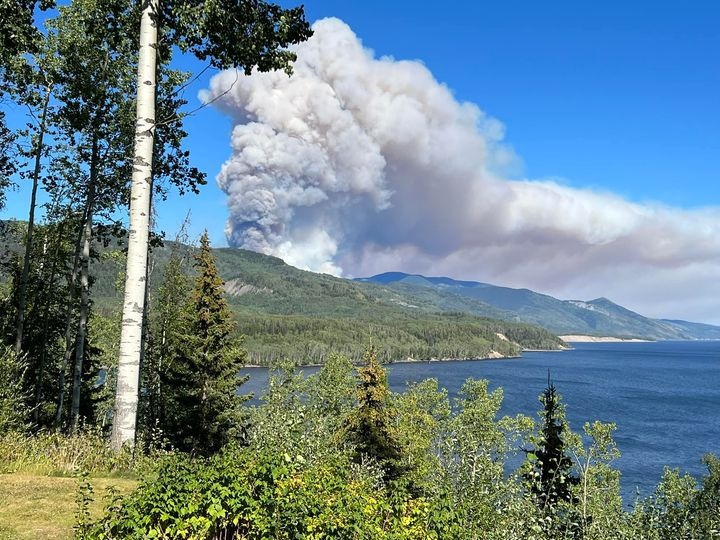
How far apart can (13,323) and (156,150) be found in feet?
59.5

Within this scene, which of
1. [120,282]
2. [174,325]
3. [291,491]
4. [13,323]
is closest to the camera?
[291,491]

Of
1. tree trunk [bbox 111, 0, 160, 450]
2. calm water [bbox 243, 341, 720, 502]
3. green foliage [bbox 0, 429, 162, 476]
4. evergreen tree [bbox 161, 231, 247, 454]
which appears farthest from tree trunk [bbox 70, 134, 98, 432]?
calm water [bbox 243, 341, 720, 502]

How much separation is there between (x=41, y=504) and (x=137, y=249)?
3.41m

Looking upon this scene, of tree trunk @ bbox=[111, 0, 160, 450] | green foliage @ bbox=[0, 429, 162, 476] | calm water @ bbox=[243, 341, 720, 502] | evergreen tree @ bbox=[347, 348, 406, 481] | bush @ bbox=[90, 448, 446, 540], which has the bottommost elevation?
calm water @ bbox=[243, 341, 720, 502]

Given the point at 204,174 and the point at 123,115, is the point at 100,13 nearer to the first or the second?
the point at 204,174

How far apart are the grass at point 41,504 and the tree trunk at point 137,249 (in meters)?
0.81

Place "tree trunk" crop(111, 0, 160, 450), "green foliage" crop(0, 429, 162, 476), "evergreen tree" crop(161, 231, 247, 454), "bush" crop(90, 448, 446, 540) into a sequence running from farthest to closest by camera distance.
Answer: "evergreen tree" crop(161, 231, 247, 454) < "green foliage" crop(0, 429, 162, 476) < "tree trunk" crop(111, 0, 160, 450) < "bush" crop(90, 448, 446, 540)

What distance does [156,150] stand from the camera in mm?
Result: 13430

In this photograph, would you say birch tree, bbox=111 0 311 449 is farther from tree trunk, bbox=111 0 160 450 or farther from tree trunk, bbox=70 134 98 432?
tree trunk, bbox=70 134 98 432

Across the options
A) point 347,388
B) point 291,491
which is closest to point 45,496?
point 291,491

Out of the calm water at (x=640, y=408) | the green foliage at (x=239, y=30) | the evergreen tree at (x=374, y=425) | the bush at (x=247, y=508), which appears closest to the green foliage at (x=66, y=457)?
the bush at (x=247, y=508)

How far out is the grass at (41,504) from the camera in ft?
17.4

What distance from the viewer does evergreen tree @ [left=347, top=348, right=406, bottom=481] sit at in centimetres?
2977

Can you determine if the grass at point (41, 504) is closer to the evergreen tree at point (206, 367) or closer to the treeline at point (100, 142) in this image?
the treeline at point (100, 142)
